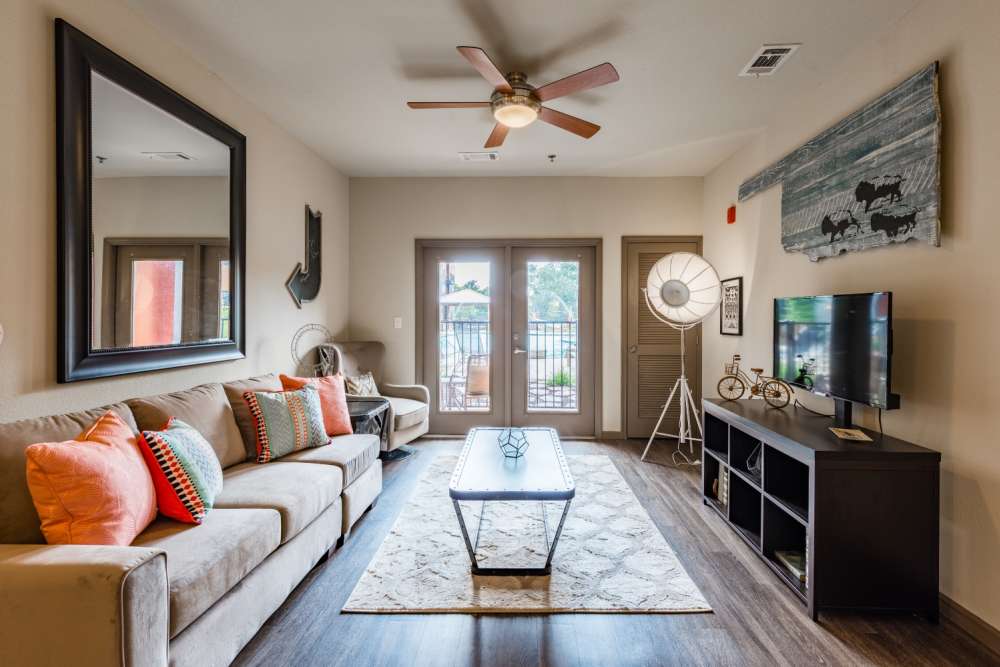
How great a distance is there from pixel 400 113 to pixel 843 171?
2.79 metres

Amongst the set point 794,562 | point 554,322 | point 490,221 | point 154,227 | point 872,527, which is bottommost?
point 794,562

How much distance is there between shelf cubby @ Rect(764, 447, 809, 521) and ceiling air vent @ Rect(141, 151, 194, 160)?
136 inches

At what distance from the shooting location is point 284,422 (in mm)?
2582

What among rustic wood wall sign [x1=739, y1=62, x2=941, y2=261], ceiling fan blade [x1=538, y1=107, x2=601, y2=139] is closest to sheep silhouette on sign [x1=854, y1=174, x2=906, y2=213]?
rustic wood wall sign [x1=739, y1=62, x2=941, y2=261]

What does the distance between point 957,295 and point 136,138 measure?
375 centimetres

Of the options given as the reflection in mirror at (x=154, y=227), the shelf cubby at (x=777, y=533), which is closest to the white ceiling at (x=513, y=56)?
the reflection in mirror at (x=154, y=227)

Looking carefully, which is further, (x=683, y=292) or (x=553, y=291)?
(x=553, y=291)

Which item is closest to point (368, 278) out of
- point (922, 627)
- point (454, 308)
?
point (454, 308)

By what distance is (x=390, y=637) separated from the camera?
1826 mm

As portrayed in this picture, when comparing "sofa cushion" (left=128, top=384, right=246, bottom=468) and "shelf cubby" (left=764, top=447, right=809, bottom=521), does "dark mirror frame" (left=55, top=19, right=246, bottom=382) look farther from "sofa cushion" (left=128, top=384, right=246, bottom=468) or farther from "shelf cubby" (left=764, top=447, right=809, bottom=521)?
"shelf cubby" (left=764, top=447, right=809, bottom=521)

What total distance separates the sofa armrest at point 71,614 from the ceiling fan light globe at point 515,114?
8.58 feet

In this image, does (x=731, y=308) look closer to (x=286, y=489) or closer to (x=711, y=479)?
(x=711, y=479)

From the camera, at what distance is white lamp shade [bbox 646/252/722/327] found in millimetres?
3926

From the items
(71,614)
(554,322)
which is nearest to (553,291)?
(554,322)
